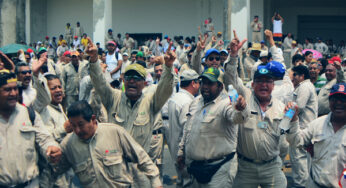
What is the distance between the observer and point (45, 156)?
4031 mm

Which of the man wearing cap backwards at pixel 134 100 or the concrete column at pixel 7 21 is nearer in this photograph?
the man wearing cap backwards at pixel 134 100

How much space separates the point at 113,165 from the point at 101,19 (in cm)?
1742

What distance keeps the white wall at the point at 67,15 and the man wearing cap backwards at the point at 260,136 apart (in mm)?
22900

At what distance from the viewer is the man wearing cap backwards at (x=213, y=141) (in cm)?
487

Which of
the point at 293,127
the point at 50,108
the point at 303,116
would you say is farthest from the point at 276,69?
the point at 50,108

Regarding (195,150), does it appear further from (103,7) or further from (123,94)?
(103,7)

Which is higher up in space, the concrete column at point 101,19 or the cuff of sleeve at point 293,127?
the concrete column at point 101,19

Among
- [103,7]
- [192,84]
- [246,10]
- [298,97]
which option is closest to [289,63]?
[246,10]

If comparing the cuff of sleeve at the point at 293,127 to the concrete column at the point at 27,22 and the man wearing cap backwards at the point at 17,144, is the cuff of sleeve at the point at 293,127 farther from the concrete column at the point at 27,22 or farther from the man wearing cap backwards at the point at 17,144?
the concrete column at the point at 27,22

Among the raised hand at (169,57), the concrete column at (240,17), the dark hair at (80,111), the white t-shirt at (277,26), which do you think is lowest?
the dark hair at (80,111)

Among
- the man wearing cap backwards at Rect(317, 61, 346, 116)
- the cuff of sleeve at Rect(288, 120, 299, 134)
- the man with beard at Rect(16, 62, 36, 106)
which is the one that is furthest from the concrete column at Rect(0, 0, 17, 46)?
the cuff of sleeve at Rect(288, 120, 299, 134)

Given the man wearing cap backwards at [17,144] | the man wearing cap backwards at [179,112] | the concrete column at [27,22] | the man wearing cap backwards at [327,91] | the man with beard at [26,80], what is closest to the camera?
the man wearing cap backwards at [17,144]

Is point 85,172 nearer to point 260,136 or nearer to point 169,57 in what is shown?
point 169,57

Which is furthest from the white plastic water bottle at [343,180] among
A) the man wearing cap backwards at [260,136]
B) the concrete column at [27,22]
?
the concrete column at [27,22]
